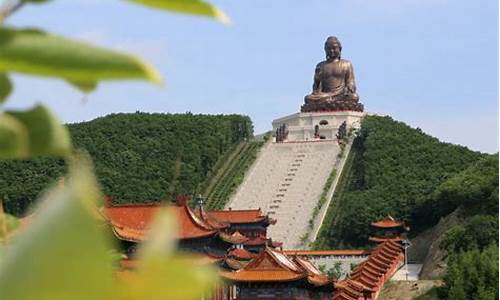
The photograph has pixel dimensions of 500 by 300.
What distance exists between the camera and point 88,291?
0.55m

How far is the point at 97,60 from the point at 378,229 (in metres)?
38.5

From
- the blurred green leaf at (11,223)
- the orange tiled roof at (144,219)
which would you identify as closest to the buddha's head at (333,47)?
the orange tiled roof at (144,219)

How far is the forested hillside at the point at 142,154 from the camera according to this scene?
45.8 meters

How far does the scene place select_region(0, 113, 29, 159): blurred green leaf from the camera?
0.76m

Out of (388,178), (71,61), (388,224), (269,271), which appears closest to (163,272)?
(71,61)

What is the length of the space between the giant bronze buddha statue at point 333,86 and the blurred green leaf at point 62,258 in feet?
170

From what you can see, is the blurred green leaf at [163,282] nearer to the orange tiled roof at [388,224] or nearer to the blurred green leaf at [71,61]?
the blurred green leaf at [71,61]

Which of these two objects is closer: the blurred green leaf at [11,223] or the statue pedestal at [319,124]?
the blurred green leaf at [11,223]

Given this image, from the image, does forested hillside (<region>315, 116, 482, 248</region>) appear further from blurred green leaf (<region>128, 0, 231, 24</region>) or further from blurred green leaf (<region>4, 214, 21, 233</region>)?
blurred green leaf (<region>128, 0, 231, 24</region>)

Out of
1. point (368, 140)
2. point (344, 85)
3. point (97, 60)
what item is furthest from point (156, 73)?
point (344, 85)

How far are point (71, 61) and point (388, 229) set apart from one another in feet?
126

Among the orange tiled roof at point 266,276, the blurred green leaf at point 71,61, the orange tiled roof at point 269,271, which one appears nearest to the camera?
the blurred green leaf at point 71,61

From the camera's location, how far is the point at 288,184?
46625mm

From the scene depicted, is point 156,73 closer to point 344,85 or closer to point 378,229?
point 378,229
